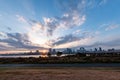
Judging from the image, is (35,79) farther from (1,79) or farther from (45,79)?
(1,79)

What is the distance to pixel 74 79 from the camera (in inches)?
866

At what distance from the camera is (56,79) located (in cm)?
2217

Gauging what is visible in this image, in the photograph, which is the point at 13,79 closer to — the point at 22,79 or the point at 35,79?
the point at 22,79

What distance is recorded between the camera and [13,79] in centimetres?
2266

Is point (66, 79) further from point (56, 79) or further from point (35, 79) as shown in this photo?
point (35, 79)

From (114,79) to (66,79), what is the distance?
17.1 feet

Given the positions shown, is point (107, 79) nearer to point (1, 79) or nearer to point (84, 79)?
point (84, 79)

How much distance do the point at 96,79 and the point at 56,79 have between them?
439 cm

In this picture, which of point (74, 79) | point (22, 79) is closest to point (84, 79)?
point (74, 79)

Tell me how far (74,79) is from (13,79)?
6.91m

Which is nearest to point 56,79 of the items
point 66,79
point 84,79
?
point 66,79

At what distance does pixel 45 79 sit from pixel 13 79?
367 cm

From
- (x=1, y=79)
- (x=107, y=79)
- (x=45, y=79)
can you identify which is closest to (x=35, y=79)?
(x=45, y=79)

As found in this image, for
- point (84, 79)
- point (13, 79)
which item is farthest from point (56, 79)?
point (13, 79)
